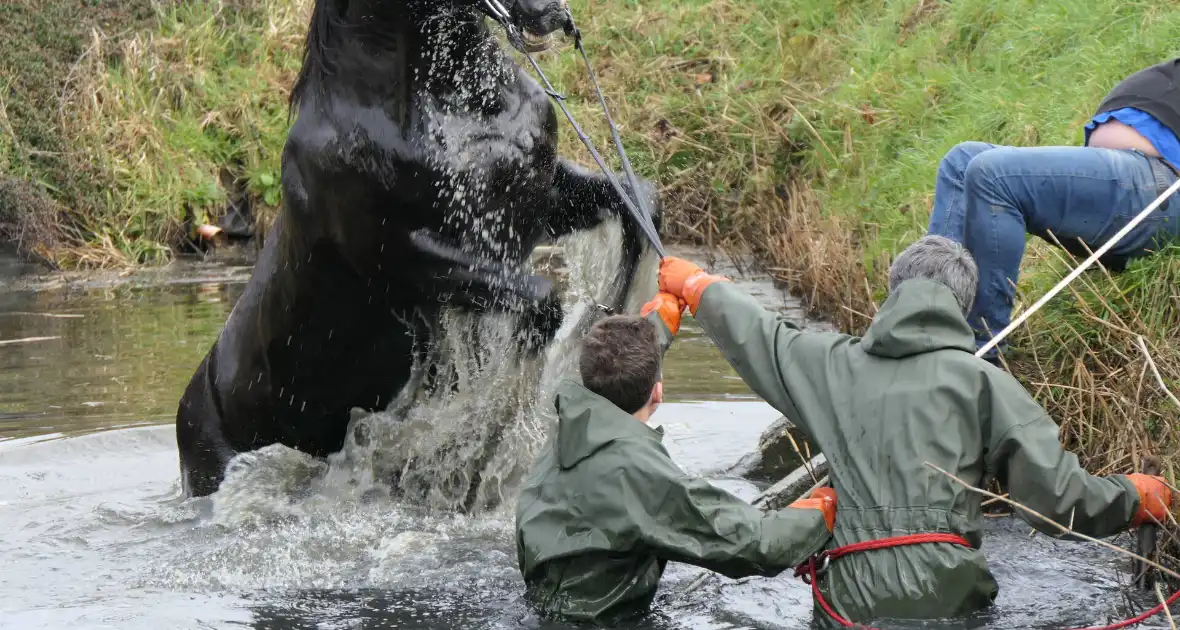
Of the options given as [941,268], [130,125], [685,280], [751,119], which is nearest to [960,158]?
[941,268]

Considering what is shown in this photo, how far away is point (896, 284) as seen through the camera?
12.6ft

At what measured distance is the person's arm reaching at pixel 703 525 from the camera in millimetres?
3633

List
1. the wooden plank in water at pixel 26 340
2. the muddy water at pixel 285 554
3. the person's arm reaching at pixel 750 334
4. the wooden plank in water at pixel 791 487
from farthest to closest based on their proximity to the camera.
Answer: the wooden plank in water at pixel 26 340, the wooden plank in water at pixel 791 487, the muddy water at pixel 285 554, the person's arm reaching at pixel 750 334

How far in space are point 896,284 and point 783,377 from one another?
0.39 metres

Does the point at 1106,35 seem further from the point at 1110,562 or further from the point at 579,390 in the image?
the point at 579,390

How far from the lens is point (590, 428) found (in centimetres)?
377

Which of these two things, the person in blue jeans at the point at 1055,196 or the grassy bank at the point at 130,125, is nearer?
the person in blue jeans at the point at 1055,196

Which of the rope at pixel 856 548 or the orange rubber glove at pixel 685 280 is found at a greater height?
the orange rubber glove at pixel 685 280

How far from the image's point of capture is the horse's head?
4.19 meters

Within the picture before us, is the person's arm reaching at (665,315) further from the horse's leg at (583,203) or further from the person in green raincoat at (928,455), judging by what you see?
the horse's leg at (583,203)

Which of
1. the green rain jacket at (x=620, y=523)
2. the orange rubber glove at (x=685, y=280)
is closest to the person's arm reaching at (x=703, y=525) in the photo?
the green rain jacket at (x=620, y=523)

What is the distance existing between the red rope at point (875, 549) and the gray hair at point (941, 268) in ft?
2.07

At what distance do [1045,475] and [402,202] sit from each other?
208 cm

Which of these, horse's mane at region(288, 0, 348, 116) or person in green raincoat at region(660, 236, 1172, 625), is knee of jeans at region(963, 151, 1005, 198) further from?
horse's mane at region(288, 0, 348, 116)
